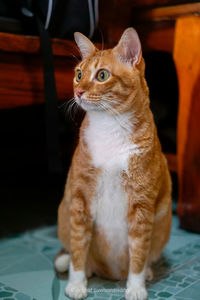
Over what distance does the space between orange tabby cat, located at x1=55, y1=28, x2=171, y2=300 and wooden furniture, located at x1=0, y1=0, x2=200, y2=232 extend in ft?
0.81

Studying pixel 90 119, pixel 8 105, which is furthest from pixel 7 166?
pixel 90 119

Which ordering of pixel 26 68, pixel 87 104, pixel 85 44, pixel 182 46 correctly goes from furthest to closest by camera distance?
pixel 182 46 → pixel 26 68 → pixel 85 44 → pixel 87 104

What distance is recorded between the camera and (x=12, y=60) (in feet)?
4.17

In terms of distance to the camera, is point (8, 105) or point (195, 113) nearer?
point (8, 105)

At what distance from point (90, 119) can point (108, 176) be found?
0.56 ft

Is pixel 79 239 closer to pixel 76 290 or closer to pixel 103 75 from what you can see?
pixel 76 290

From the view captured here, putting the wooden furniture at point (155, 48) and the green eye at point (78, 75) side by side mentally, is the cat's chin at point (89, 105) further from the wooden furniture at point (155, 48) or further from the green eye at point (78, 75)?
the wooden furniture at point (155, 48)

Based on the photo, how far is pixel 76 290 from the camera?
1.10 m

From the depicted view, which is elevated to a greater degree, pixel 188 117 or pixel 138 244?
pixel 188 117

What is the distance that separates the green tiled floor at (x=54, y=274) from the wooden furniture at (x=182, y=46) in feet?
0.62

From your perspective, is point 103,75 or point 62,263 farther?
point 62,263

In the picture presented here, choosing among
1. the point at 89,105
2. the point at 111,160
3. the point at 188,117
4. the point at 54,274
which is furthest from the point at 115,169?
the point at 188,117

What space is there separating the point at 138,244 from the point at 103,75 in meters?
0.46

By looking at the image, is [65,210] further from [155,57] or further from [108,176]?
[155,57]
